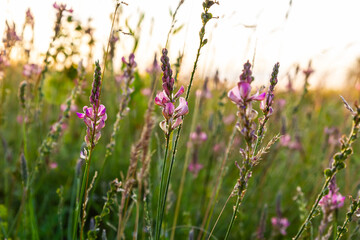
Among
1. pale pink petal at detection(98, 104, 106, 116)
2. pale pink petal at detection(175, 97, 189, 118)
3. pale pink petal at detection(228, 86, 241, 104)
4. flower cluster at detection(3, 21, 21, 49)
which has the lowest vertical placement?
pale pink petal at detection(98, 104, 106, 116)

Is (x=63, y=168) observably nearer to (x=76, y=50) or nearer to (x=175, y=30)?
(x=76, y=50)

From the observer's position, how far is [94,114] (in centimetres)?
91

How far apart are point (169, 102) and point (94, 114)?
0.72 feet

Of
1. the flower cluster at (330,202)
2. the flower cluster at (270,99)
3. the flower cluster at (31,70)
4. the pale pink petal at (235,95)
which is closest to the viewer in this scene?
the pale pink petal at (235,95)

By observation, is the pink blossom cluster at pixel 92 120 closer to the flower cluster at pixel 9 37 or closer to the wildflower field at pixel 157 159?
the wildflower field at pixel 157 159

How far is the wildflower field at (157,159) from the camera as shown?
2.95 ft

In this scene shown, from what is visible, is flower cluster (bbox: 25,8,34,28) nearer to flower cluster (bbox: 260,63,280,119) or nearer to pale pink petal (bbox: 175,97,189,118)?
pale pink petal (bbox: 175,97,189,118)

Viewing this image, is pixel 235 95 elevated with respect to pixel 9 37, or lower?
lower

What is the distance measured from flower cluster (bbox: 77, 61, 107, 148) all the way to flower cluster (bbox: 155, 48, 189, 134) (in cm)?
18

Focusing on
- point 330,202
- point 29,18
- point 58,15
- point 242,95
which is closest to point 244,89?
point 242,95

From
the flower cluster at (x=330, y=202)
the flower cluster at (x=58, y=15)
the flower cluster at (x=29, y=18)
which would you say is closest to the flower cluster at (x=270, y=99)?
the flower cluster at (x=330, y=202)

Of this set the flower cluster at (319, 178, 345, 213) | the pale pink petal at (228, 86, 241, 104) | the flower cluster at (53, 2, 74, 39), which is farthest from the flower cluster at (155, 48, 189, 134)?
the flower cluster at (53, 2, 74, 39)

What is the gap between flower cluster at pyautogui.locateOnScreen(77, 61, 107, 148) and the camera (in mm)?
898

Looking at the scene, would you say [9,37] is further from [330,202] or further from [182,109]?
[330,202]
